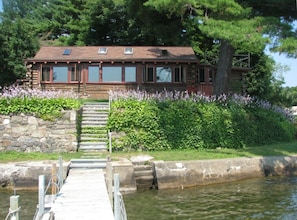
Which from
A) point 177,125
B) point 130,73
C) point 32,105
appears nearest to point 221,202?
point 177,125

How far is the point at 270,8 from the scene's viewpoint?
17391 mm

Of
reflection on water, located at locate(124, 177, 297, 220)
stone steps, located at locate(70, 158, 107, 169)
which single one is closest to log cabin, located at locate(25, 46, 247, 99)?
stone steps, located at locate(70, 158, 107, 169)

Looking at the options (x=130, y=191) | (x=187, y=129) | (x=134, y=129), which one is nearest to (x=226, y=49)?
(x=187, y=129)

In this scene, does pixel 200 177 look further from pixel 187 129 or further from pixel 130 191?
pixel 187 129

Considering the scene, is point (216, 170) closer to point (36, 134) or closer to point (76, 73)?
point (36, 134)

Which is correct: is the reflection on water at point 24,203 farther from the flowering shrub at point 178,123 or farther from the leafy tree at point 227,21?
the leafy tree at point 227,21

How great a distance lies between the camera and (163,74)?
85.3 feet

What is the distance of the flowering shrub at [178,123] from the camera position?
16469 mm

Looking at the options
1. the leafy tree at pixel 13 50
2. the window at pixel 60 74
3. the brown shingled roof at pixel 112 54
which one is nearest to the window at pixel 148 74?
Answer: the brown shingled roof at pixel 112 54

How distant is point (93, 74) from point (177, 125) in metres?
10.9

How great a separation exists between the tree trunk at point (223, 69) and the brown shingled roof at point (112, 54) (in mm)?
4413

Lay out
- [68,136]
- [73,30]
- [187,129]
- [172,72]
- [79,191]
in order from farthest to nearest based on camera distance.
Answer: [73,30] → [172,72] → [187,129] → [68,136] → [79,191]

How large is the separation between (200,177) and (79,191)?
5.50 m

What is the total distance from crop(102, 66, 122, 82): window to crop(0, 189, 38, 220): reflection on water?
1490cm
